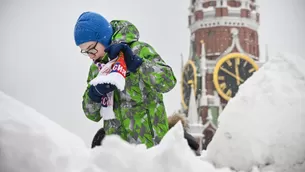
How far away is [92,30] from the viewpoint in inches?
82.3

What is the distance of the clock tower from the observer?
1905 cm

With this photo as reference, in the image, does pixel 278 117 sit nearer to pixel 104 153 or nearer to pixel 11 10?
pixel 104 153

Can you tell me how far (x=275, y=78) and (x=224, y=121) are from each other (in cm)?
35

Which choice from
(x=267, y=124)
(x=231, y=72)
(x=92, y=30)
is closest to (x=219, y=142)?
(x=267, y=124)

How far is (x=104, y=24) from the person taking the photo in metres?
2.15

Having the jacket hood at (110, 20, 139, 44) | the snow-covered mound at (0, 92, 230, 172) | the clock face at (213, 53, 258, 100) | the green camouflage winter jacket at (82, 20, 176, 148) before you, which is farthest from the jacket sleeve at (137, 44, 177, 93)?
the clock face at (213, 53, 258, 100)

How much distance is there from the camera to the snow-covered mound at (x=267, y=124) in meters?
1.81

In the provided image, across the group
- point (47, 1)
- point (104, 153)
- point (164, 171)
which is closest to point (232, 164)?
point (164, 171)

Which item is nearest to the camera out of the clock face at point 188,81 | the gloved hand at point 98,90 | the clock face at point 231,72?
the gloved hand at point 98,90

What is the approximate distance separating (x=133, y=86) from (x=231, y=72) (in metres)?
17.3

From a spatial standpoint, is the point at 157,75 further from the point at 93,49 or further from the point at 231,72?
the point at 231,72

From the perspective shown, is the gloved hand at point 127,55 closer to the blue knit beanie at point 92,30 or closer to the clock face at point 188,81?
the blue knit beanie at point 92,30

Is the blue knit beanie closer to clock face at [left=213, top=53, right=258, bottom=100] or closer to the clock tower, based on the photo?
the clock tower

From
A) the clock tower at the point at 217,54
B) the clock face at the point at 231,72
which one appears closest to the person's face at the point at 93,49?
the clock tower at the point at 217,54
